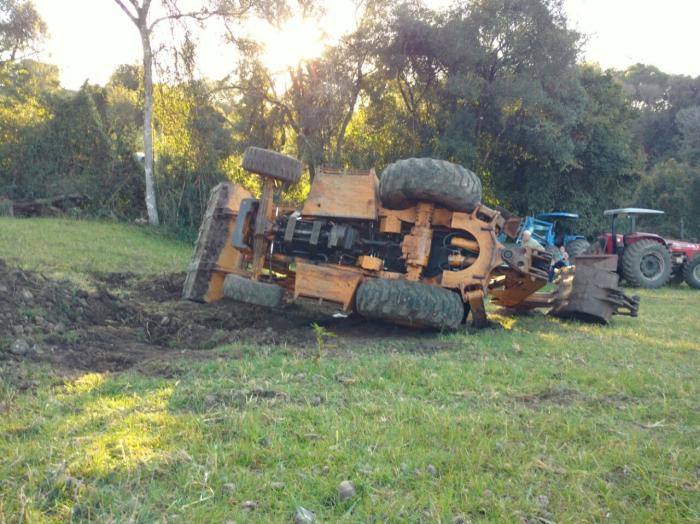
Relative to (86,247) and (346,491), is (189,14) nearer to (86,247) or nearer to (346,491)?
(86,247)

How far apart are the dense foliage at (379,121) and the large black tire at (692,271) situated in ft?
15.2

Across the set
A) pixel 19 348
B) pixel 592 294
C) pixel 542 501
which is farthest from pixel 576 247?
pixel 542 501

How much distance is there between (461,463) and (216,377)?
2.21m

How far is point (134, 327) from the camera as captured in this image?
7547 mm

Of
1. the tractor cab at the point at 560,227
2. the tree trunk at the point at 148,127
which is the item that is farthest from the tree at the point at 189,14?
the tractor cab at the point at 560,227

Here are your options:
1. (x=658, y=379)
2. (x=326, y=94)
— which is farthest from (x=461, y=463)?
(x=326, y=94)

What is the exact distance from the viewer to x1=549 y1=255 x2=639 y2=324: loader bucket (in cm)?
965

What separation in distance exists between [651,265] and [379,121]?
974cm

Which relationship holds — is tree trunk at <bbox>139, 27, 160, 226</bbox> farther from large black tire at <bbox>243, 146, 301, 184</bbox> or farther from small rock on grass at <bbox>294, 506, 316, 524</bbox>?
small rock on grass at <bbox>294, 506, 316, 524</bbox>

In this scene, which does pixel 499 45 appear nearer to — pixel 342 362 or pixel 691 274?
pixel 691 274

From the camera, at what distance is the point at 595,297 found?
966cm

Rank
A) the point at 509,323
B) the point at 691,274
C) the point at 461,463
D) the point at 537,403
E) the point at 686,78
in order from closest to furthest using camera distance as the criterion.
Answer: the point at 461,463 → the point at 537,403 → the point at 509,323 → the point at 691,274 → the point at 686,78

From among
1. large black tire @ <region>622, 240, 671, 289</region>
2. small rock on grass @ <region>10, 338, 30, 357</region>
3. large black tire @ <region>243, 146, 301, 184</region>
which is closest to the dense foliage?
large black tire @ <region>622, 240, 671, 289</region>

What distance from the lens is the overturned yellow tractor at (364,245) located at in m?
7.65
